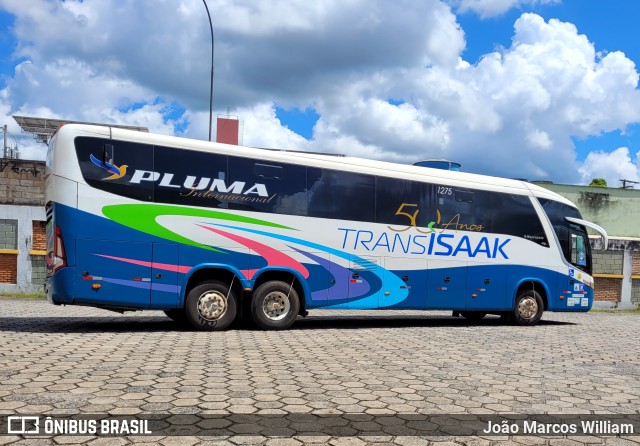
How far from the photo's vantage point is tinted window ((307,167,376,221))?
11.4 metres

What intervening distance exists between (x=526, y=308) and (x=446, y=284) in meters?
2.57

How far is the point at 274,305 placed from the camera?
11094 millimetres

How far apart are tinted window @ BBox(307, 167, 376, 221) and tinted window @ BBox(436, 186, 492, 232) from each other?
5.86 feet

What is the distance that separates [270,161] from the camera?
1103cm

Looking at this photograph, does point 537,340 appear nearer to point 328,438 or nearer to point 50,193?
point 328,438

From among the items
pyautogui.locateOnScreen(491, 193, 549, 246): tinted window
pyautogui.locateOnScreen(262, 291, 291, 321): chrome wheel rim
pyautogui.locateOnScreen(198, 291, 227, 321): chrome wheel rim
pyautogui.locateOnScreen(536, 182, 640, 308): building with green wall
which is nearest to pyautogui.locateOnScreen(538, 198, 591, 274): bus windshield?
pyautogui.locateOnScreen(491, 193, 549, 246): tinted window

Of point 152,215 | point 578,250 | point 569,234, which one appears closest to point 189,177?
point 152,215

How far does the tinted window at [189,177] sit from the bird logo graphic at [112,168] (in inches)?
22.4

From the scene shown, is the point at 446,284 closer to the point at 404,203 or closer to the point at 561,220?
the point at 404,203

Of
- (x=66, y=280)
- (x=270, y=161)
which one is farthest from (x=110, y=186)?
(x=270, y=161)

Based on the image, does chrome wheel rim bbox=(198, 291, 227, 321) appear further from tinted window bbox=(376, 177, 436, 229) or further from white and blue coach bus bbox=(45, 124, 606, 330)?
tinted window bbox=(376, 177, 436, 229)

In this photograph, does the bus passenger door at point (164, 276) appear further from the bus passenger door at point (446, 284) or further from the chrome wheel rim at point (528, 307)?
the chrome wheel rim at point (528, 307)

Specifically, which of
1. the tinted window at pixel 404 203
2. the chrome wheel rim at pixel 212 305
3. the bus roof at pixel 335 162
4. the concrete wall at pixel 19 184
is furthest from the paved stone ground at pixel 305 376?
the concrete wall at pixel 19 184

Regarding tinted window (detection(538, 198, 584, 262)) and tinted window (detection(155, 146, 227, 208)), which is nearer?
tinted window (detection(155, 146, 227, 208))
